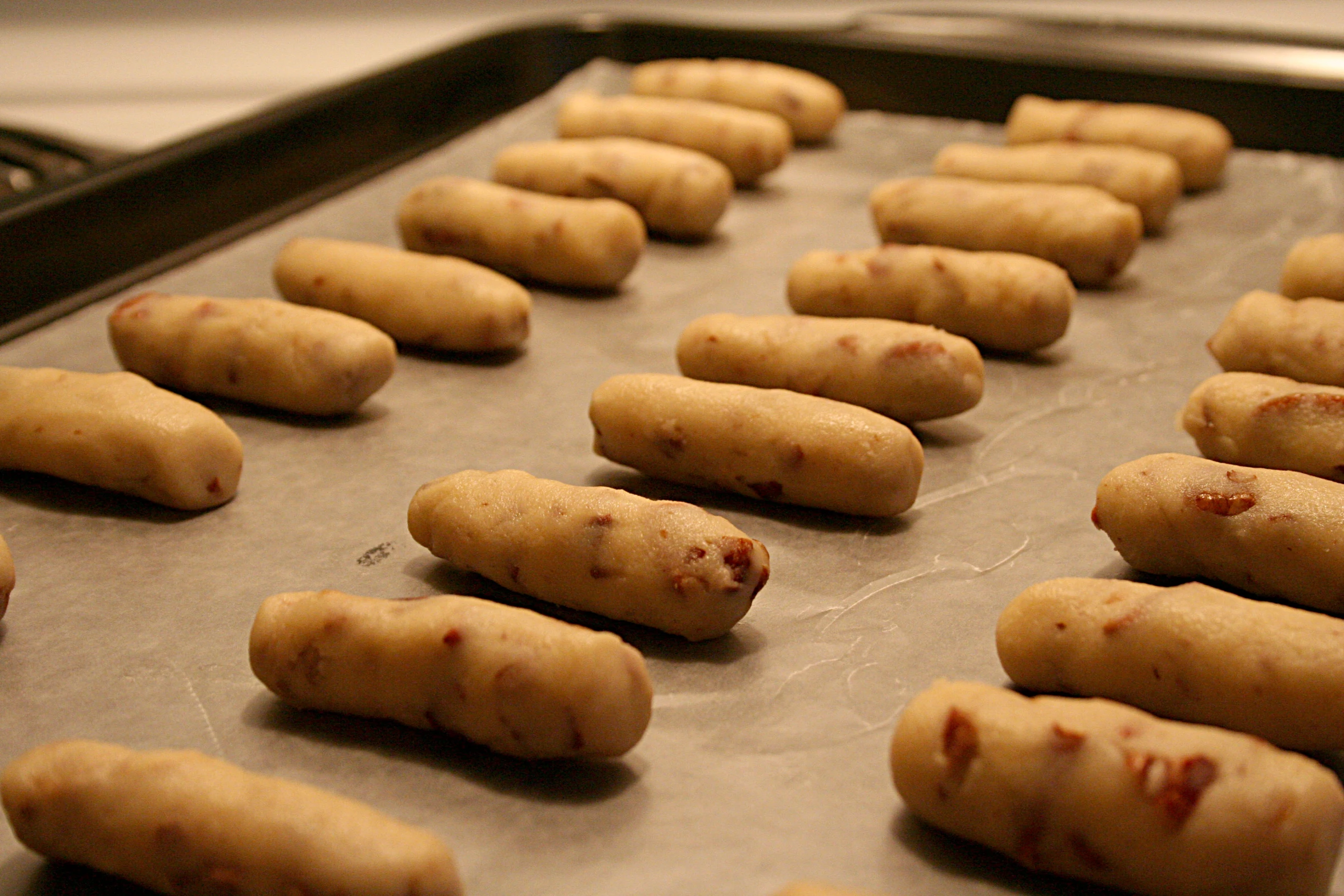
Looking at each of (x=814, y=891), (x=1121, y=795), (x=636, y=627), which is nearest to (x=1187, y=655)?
(x=1121, y=795)

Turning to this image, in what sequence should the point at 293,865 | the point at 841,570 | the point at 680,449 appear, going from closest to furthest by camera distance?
1. the point at 293,865
2. the point at 841,570
3. the point at 680,449

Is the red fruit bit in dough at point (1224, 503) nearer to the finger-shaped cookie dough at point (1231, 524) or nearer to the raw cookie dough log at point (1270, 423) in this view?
the finger-shaped cookie dough at point (1231, 524)

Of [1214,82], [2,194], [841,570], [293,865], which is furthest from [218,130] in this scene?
[1214,82]

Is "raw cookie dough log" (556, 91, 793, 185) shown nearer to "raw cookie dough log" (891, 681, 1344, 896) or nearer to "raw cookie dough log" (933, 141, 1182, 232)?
"raw cookie dough log" (933, 141, 1182, 232)

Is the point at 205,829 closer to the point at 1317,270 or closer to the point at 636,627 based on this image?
the point at 636,627

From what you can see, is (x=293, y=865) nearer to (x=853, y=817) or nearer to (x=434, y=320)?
(x=853, y=817)

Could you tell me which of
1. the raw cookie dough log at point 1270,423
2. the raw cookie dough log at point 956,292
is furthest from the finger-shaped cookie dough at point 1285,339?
the raw cookie dough log at point 956,292
